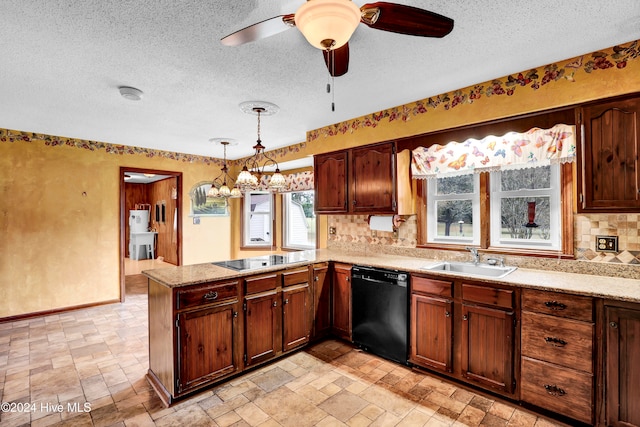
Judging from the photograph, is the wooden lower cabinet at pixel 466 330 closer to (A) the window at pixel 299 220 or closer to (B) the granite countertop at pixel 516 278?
(B) the granite countertop at pixel 516 278

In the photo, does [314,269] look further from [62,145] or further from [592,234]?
[62,145]

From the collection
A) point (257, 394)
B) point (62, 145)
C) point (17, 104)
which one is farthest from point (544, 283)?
point (62, 145)

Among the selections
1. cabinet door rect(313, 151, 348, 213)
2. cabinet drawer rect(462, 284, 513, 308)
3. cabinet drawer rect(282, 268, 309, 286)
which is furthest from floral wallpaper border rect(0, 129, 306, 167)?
cabinet drawer rect(462, 284, 513, 308)

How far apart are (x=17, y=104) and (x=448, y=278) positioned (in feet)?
14.1

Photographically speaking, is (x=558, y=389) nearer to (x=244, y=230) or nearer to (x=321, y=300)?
(x=321, y=300)

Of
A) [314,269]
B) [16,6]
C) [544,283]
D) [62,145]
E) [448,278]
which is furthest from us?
[62,145]

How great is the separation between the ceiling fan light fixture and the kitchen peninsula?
72.5 inches

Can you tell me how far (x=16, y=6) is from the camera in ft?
5.32

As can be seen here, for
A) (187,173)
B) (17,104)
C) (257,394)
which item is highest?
(17,104)

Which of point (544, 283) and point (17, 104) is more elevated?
point (17, 104)

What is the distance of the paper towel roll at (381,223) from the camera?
11.1ft

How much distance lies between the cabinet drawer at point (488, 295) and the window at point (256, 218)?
4060 mm

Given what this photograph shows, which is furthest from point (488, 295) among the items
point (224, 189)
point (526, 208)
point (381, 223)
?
point (224, 189)

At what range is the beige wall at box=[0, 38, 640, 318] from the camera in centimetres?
300
